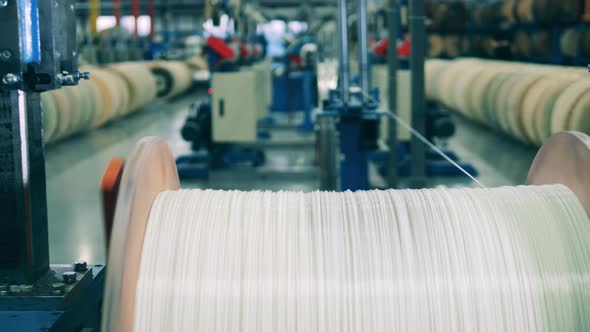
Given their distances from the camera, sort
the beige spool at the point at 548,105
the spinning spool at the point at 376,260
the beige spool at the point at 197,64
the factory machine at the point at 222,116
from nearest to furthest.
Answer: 1. the spinning spool at the point at 376,260
2. the beige spool at the point at 548,105
3. the factory machine at the point at 222,116
4. the beige spool at the point at 197,64

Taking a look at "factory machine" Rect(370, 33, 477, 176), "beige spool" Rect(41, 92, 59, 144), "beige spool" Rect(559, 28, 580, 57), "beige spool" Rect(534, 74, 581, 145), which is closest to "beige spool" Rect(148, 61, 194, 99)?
"beige spool" Rect(41, 92, 59, 144)

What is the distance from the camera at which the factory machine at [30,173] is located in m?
1.28

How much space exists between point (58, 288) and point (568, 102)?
346 cm

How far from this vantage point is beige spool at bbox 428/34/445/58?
12094 mm

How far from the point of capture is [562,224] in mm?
1306

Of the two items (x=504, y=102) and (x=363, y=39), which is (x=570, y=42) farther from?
(x=363, y=39)

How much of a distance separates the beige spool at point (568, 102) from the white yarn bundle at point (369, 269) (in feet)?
8.53

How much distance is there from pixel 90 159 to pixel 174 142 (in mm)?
1369

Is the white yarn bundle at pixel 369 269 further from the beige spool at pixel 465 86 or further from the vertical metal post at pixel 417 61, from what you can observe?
the beige spool at pixel 465 86

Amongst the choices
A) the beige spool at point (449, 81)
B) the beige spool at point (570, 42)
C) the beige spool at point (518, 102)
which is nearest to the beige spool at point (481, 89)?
the beige spool at point (570, 42)

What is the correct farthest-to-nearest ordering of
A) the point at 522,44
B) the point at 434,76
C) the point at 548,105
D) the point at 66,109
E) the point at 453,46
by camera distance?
the point at 453,46 → the point at 434,76 → the point at 522,44 → the point at 66,109 → the point at 548,105

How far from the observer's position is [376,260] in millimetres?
1245

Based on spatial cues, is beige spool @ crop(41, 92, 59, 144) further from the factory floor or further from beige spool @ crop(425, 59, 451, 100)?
beige spool @ crop(425, 59, 451, 100)

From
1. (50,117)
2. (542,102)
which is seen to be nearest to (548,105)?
(542,102)
